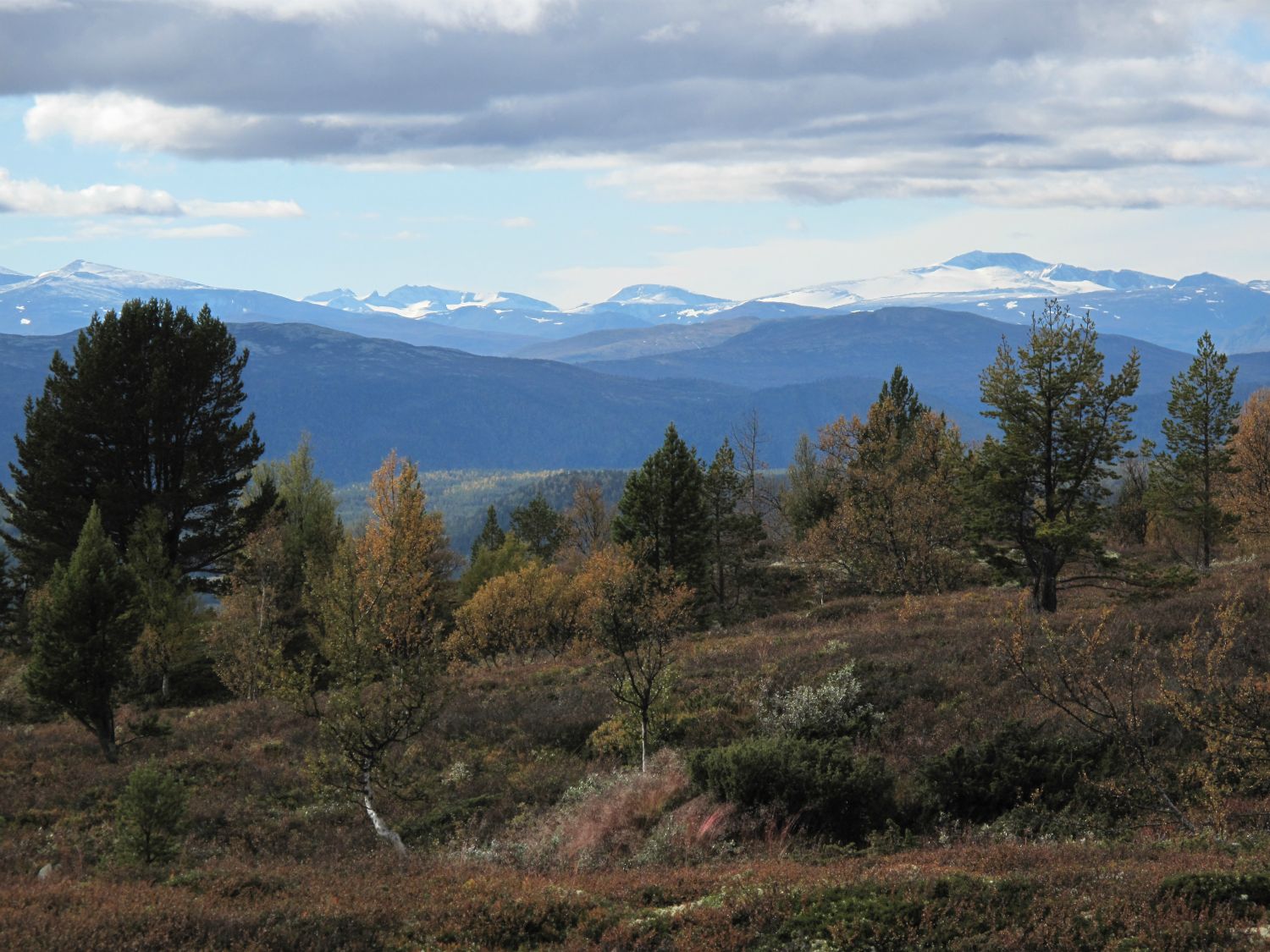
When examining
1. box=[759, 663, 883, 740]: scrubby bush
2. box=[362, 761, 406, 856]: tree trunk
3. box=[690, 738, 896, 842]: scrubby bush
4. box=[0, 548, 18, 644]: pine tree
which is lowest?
box=[0, 548, 18, 644]: pine tree

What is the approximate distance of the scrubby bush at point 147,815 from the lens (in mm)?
16312

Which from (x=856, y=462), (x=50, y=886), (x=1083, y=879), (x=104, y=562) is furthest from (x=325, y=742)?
(x=856, y=462)

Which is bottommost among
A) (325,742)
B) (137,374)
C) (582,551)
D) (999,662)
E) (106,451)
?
(582,551)

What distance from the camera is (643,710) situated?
22.1 m

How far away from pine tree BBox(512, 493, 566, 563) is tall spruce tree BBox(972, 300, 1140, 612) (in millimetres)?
62409

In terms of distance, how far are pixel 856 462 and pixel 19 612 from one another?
47292mm

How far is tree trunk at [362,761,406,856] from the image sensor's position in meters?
18.0

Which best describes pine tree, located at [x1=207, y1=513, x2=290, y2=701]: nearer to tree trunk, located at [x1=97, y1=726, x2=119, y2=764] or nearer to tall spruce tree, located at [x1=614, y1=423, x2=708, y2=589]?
tree trunk, located at [x1=97, y1=726, x2=119, y2=764]

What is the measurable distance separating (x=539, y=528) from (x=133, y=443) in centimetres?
5223

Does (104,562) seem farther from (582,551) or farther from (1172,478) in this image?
(582,551)

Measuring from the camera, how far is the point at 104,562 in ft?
84.6

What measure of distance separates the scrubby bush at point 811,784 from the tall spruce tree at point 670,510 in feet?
132

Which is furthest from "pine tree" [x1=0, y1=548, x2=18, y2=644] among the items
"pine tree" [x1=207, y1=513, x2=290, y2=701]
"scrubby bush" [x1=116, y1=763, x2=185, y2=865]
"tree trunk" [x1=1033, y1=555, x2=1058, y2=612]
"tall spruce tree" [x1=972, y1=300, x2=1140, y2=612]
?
"tree trunk" [x1=1033, y1=555, x2=1058, y2=612]

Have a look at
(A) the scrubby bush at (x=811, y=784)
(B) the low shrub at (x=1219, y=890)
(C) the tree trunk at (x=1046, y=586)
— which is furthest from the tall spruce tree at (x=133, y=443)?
(B) the low shrub at (x=1219, y=890)
